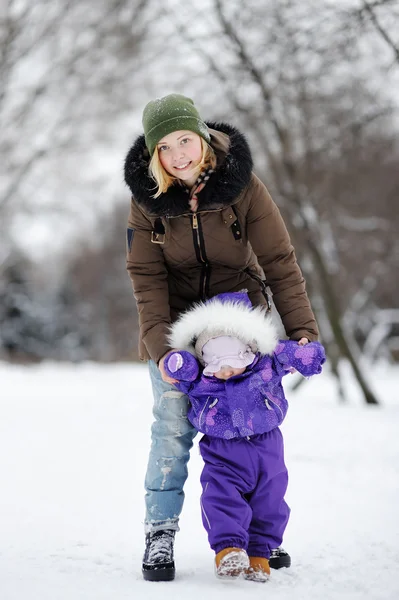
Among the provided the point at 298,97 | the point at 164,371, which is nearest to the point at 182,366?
the point at 164,371

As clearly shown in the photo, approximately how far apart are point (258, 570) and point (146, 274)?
1185mm

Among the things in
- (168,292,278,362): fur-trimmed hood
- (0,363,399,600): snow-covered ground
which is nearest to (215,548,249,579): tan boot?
(0,363,399,600): snow-covered ground

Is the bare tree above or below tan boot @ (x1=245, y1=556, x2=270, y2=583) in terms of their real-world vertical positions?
above

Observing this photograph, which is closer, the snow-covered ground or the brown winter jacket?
the snow-covered ground

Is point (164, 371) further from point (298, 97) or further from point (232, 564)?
point (298, 97)

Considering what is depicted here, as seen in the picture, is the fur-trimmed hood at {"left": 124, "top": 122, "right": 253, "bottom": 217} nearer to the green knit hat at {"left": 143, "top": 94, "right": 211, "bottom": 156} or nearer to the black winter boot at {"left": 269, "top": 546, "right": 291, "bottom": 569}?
the green knit hat at {"left": 143, "top": 94, "right": 211, "bottom": 156}

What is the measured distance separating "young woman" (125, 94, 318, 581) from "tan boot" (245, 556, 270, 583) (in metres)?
0.14

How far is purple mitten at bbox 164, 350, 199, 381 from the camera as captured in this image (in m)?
2.54

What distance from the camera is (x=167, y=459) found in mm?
2662

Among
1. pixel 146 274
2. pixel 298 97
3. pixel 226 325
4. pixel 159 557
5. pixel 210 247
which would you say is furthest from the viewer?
pixel 298 97

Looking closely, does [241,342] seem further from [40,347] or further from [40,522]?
[40,347]

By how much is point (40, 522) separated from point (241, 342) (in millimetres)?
1414

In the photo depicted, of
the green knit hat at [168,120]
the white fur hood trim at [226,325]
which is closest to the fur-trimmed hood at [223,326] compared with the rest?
the white fur hood trim at [226,325]

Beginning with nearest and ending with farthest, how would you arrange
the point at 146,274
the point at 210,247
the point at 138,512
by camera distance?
the point at 210,247
the point at 146,274
the point at 138,512
